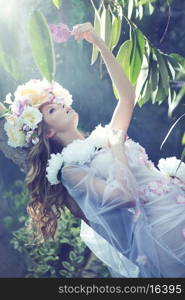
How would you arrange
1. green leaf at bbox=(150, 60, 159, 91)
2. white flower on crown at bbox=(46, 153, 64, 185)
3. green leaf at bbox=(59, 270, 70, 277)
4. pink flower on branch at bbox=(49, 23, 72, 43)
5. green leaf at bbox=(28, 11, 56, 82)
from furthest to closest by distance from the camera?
green leaf at bbox=(59, 270, 70, 277)
pink flower on branch at bbox=(49, 23, 72, 43)
green leaf at bbox=(150, 60, 159, 91)
white flower on crown at bbox=(46, 153, 64, 185)
green leaf at bbox=(28, 11, 56, 82)

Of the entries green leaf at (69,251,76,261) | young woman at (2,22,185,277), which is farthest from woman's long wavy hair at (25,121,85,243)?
green leaf at (69,251,76,261)

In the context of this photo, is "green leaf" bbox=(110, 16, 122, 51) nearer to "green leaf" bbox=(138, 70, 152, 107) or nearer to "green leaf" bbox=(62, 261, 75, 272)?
"green leaf" bbox=(138, 70, 152, 107)

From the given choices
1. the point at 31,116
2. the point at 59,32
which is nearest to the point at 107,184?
the point at 31,116

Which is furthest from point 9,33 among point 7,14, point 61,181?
point 61,181

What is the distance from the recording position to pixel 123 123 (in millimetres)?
1764

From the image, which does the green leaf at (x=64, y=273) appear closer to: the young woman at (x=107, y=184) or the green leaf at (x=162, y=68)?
the young woman at (x=107, y=184)

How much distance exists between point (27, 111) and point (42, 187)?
0.81 ft

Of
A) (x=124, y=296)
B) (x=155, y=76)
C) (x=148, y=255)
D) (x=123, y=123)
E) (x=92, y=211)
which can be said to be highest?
(x=155, y=76)

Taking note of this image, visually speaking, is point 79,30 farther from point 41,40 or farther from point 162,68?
point 162,68

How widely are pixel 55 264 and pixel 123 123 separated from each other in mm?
768

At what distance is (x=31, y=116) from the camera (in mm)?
1705

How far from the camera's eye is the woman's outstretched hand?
5.53 feet

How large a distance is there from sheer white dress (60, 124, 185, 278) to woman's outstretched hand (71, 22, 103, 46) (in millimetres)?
360

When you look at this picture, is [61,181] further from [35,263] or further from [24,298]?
[35,263]
